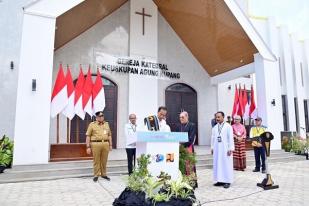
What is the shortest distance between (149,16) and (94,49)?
10.7 ft

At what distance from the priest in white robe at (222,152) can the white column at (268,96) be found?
500cm

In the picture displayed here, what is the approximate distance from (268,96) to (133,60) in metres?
6.03

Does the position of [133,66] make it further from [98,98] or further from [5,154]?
[5,154]

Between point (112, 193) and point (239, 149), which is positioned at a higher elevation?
point (239, 149)

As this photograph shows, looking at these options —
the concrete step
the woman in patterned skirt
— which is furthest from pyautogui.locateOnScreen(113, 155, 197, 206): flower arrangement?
the woman in patterned skirt

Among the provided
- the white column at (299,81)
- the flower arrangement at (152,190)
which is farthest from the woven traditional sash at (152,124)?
the white column at (299,81)

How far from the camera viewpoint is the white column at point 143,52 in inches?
453

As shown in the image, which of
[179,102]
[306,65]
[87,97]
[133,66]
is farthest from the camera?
[306,65]

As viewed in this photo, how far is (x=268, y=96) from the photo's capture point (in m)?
10.5

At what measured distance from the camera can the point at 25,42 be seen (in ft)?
22.9

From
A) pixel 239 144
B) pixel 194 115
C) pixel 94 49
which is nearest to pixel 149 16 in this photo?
pixel 94 49

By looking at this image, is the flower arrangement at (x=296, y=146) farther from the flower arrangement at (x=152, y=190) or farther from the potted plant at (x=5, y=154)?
the potted plant at (x=5, y=154)

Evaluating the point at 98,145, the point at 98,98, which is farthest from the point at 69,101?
the point at 98,145

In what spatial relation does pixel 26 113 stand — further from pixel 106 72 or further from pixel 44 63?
pixel 106 72
